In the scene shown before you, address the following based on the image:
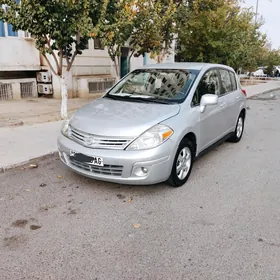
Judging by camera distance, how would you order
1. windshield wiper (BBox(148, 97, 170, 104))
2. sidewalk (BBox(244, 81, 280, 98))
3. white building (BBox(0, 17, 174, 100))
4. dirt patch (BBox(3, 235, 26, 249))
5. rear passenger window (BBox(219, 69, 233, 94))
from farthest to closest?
sidewalk (BBox(244, 81, 280, 98)) → white building (BBox(0, 17, 174, 100)) → rear passenger window (BBox(219, 69, 233, 94)) → windshield wiper (BBox(148, 97, 170, 104)) → dirt patch (BBox(3, 235, 26, 249))

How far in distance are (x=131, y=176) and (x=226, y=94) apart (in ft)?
9.36

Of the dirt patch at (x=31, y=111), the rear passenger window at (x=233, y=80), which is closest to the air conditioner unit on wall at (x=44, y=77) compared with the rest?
the dirt patch at (x=31, y=111)

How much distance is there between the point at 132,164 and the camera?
12.0 ft

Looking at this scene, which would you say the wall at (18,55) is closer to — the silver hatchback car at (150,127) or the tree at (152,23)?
the tree at (152,23)

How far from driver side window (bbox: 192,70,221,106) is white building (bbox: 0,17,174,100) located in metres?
8.10

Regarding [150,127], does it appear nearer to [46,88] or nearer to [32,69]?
[46,88]

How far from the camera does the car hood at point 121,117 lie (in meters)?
3.77

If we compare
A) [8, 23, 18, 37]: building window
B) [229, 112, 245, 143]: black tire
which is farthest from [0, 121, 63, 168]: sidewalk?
[8, 23, 18, 37]: building window

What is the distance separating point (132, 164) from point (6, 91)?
9205 millimetres

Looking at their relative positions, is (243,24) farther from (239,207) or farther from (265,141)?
(239,207)

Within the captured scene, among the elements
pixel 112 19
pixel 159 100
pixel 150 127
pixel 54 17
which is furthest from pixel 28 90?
pixel 150 127

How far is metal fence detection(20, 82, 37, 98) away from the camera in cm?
1187

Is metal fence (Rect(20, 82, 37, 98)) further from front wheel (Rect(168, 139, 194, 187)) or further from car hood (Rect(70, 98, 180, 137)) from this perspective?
front wheel (Rect(168, 139, 194, 187))

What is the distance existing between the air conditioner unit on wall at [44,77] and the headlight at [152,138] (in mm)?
9186
